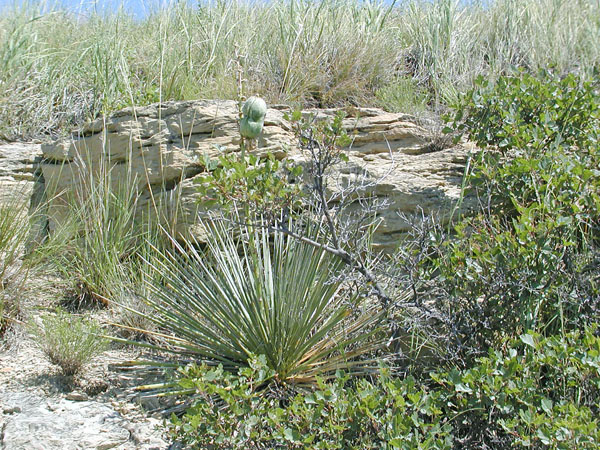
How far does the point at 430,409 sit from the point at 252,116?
1.57 meters

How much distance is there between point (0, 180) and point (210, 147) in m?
1.71

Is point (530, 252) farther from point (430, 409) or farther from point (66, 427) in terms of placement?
point (66, 427)

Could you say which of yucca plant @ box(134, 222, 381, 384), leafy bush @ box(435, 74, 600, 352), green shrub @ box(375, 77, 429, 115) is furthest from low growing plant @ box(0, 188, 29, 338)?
green shrub @ box(375, 77, 429, 115)

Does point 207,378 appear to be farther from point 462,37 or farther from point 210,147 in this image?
point 462,37

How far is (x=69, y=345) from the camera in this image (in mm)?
3055

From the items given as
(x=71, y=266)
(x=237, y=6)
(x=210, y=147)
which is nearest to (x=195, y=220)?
(x=210, y=147)

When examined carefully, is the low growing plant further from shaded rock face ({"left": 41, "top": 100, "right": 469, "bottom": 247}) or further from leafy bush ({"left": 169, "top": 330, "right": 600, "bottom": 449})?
leafy bush ({"left": 169, "top": 330, "right": 600, "bottom": 449})

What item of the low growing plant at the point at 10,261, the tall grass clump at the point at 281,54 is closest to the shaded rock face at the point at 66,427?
the low growing plant at the point at 10,261

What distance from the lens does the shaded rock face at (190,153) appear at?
4.01 m

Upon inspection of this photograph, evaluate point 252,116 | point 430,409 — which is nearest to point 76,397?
point 252,116

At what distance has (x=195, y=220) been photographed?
409 centimetres

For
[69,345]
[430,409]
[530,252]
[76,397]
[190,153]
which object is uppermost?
[530,252]

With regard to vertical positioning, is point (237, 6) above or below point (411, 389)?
above

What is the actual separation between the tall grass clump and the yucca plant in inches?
86.6
